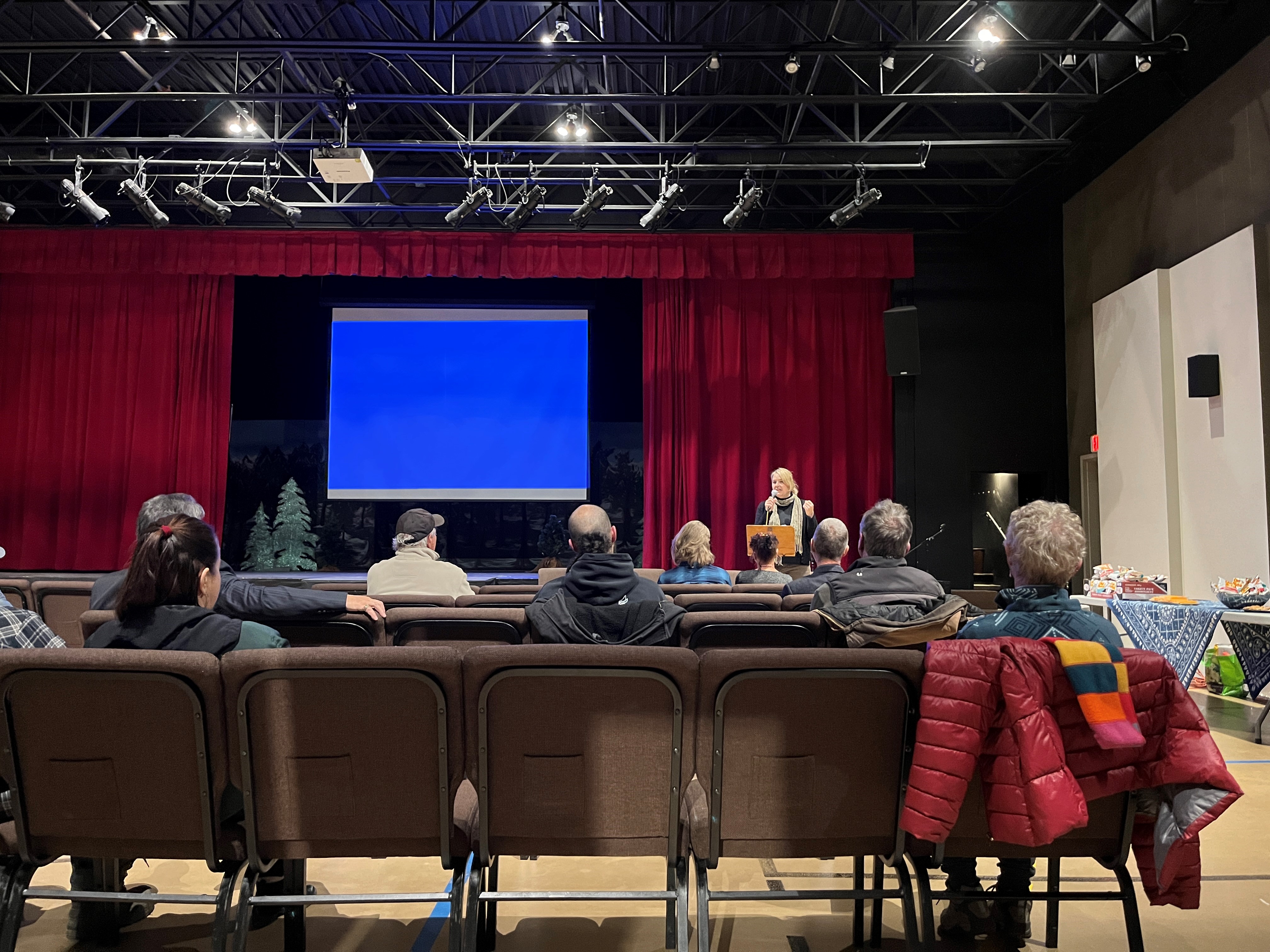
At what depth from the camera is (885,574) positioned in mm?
2559

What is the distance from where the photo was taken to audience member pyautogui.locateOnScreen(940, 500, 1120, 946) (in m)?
2.02

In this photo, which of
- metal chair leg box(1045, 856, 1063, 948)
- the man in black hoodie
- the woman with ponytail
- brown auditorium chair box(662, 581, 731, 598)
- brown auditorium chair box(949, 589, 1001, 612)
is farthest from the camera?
brown auditorium chair box(949, 589, 1001, 612)

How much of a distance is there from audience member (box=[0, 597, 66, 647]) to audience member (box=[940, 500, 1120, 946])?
236cm

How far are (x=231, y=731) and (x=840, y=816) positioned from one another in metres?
1.28

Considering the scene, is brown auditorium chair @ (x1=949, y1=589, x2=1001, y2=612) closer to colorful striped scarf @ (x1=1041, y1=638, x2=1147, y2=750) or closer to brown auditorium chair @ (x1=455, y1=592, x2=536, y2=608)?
brown auditorium chair @ (x1=455, y1=592, x2=536, y2=608)

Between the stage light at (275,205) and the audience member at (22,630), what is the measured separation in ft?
20.7

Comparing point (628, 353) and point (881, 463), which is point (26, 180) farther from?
point (881, 463)

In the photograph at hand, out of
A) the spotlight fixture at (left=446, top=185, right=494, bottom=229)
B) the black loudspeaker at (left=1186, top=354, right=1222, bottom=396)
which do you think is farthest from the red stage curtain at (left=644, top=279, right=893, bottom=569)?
the black loudspeaker at (left=1186, top=354, right=1222, bottom=396)

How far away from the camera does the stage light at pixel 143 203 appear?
756 centimetres

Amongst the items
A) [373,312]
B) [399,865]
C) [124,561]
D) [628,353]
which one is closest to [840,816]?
[399,865]

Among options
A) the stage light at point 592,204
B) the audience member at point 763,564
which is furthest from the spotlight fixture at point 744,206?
the audience member at point 763,564

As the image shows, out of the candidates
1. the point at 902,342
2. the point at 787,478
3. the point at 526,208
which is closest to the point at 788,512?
the point at 787,478

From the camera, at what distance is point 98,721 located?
1.77 metres

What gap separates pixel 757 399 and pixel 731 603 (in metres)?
6.83
